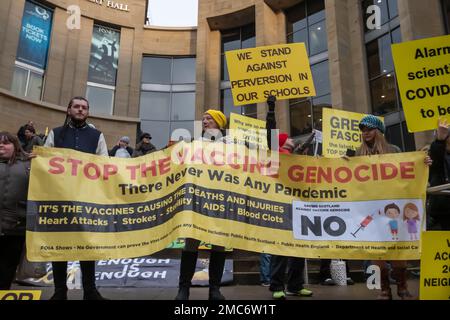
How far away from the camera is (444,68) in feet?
14.5

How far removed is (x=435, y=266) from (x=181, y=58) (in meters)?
24.2

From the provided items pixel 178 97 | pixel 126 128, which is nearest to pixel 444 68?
pixel 126 128

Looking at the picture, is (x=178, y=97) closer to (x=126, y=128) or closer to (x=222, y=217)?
(x=126, y=128)

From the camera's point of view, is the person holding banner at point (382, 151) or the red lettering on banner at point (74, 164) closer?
the red lettering on banner at point (74, 164)

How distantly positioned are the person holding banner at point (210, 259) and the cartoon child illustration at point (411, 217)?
1.88 metres

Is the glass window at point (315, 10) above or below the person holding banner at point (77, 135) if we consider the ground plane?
above

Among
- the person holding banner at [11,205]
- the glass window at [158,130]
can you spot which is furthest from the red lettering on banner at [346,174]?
the glass window at [158,130]

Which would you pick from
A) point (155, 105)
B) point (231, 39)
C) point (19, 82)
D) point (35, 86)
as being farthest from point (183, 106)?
point (19, 82)

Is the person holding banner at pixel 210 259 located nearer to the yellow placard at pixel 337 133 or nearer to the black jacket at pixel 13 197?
the black jacket at pixel 13 197

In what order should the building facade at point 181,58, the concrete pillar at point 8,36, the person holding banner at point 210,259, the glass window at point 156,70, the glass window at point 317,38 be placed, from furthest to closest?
the glass window at point 156,70, the glass window at point 317,38, the concrete pillar at point 8,36, the building facade at point 181,58, the person holding banner at point 210,259

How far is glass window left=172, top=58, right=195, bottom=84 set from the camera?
1016 inches

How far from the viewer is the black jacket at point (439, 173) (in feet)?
14.0

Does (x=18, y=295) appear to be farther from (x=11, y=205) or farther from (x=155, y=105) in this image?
(x=155, y=105)

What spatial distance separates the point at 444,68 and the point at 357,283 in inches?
161
